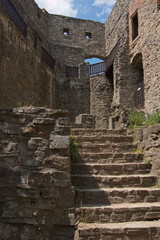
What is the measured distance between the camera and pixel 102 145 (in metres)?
5.19

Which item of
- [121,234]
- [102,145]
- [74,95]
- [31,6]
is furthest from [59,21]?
[121,234]

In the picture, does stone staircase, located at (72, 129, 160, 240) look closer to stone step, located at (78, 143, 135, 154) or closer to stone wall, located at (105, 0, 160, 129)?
stone step, located at (78, 143, 135, 154)

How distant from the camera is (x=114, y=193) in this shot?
3.76m

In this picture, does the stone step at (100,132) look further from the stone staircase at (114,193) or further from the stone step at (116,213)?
the stone step at (116,213)

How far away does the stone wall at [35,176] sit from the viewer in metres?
3.14

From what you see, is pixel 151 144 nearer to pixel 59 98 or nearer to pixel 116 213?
pixel 116 213

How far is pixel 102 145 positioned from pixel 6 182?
254 centimetres

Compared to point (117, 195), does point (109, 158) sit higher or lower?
higher

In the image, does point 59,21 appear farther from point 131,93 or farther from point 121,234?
point 121,234

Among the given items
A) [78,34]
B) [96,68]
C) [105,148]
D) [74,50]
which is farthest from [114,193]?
[78,34]

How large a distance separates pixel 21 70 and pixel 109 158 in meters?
5.69

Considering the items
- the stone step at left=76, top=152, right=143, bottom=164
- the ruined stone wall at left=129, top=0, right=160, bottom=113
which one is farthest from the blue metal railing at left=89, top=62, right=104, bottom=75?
the stone step at left=76, top=152, right=143, bottom=164

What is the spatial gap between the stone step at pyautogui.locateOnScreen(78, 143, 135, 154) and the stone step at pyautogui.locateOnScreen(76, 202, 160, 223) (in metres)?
1.80

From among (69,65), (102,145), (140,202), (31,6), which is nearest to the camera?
(140,202)
